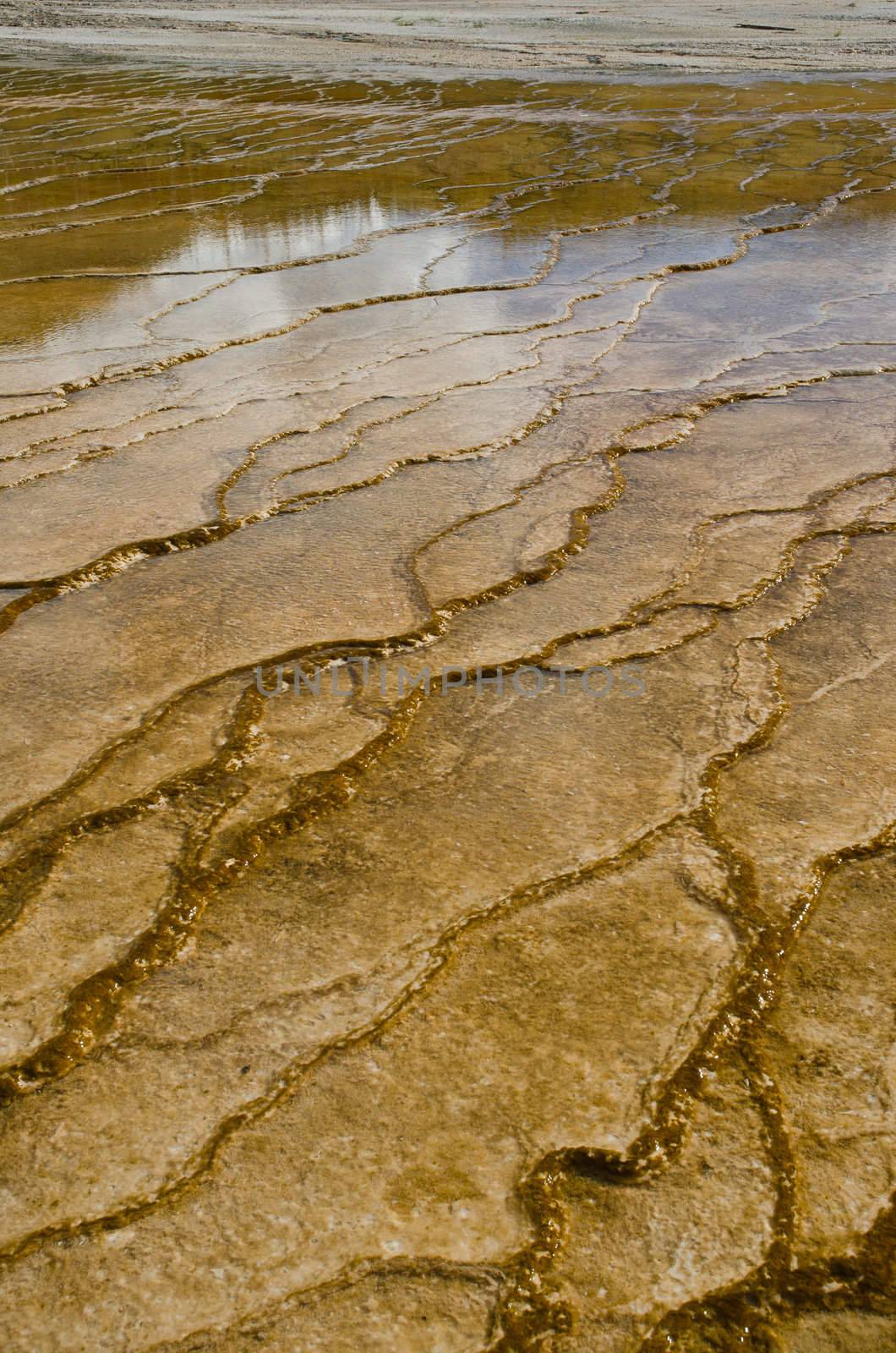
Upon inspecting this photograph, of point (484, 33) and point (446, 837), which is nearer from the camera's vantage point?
point (446, 837)

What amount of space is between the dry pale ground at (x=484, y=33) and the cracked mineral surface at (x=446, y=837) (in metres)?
10.2

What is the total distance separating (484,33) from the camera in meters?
14.6

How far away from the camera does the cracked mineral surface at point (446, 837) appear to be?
106 cm

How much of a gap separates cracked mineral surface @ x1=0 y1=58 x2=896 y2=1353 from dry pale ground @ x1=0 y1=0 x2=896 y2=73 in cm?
1018

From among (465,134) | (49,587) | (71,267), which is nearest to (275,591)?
(49,587)

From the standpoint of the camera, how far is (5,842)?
1.54 metres

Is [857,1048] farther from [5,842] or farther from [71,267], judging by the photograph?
[71,267]

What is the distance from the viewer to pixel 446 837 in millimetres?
1579

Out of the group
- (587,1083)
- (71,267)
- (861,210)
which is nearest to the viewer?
(587,1083)

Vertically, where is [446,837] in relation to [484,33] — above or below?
below

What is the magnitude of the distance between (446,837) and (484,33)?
15.5 m

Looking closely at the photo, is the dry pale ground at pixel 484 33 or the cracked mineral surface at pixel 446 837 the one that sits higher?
the dry pale ground at pixel 484 33

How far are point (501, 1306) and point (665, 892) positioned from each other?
589mm

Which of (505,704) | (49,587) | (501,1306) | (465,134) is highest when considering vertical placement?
(465,134)
